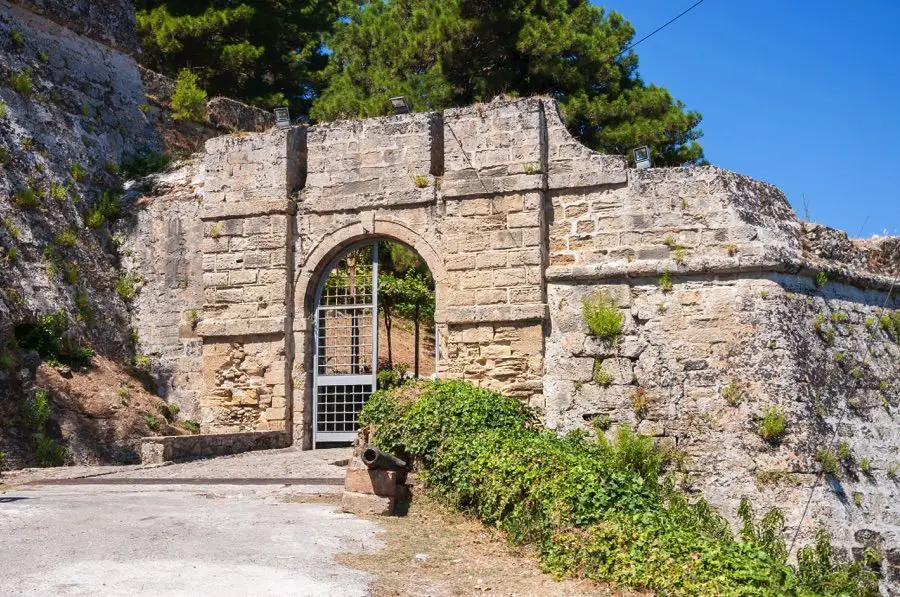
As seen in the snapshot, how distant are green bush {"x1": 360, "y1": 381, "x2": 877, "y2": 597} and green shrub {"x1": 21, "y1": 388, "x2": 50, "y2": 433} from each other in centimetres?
451

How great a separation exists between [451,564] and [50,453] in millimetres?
7106

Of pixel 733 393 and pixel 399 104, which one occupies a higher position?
pixel 399 104

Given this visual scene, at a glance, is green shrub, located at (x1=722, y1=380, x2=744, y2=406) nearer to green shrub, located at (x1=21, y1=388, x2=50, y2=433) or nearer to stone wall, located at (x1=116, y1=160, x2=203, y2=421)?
stone wall, located at (x1=116, y1=160, x2=203, y2=421)

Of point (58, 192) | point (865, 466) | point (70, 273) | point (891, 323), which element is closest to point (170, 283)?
point (70, 273)

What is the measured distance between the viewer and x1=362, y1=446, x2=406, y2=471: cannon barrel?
29.2 feet

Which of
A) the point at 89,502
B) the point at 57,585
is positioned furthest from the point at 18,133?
the point at 57,585

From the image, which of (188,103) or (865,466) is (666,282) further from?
(188,103)

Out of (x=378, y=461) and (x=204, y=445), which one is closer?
(x=378, y=461)

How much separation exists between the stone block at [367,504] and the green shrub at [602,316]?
13.7 ft

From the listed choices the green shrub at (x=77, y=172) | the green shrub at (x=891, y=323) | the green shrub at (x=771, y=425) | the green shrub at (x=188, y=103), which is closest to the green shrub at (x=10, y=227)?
the green shrub at (x=77, y=172)

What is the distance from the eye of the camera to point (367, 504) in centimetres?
898

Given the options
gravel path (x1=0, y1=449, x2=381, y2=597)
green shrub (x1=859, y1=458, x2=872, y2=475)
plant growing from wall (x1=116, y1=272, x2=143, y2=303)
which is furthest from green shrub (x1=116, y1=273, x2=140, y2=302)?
green shrub (x1=859, y1=458, x2=872, y2=475)

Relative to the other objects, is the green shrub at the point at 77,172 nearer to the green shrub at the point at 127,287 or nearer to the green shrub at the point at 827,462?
the green shrub at the point at 127,287

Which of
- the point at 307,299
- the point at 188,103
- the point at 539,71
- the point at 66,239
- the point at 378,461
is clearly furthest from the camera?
the point at 539,71
